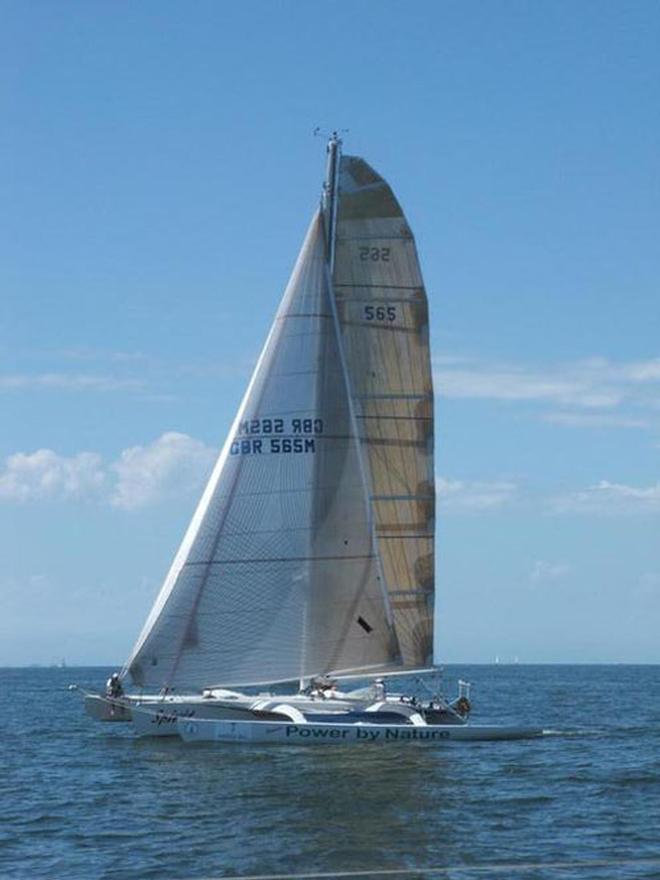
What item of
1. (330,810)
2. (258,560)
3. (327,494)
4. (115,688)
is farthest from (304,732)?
(330,810)

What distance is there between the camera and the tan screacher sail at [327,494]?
142ft

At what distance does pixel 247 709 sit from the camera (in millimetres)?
43312

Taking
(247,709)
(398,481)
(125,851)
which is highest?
(398,481)

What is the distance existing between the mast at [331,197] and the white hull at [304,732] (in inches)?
538

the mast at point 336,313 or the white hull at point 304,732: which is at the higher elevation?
the mast at point 336,313

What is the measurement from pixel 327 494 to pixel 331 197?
29.8 ft

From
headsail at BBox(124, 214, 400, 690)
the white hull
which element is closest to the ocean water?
the white hull

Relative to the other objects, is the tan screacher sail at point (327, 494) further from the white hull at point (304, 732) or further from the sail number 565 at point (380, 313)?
the white hull at point (304, 732)

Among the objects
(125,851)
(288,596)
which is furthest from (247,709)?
(125,851)

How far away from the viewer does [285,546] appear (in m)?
43.6

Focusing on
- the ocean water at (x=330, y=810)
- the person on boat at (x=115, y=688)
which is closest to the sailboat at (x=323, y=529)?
the person on boat at (x=115, y=688)

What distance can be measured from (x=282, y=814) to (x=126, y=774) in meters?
8.86

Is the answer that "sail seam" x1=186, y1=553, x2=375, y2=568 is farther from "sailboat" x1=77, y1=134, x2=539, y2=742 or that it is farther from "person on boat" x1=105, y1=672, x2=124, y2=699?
"person on boat" x1=105, y1=672, x2=124, y2=699

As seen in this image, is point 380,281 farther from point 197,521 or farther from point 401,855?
point 401,855
